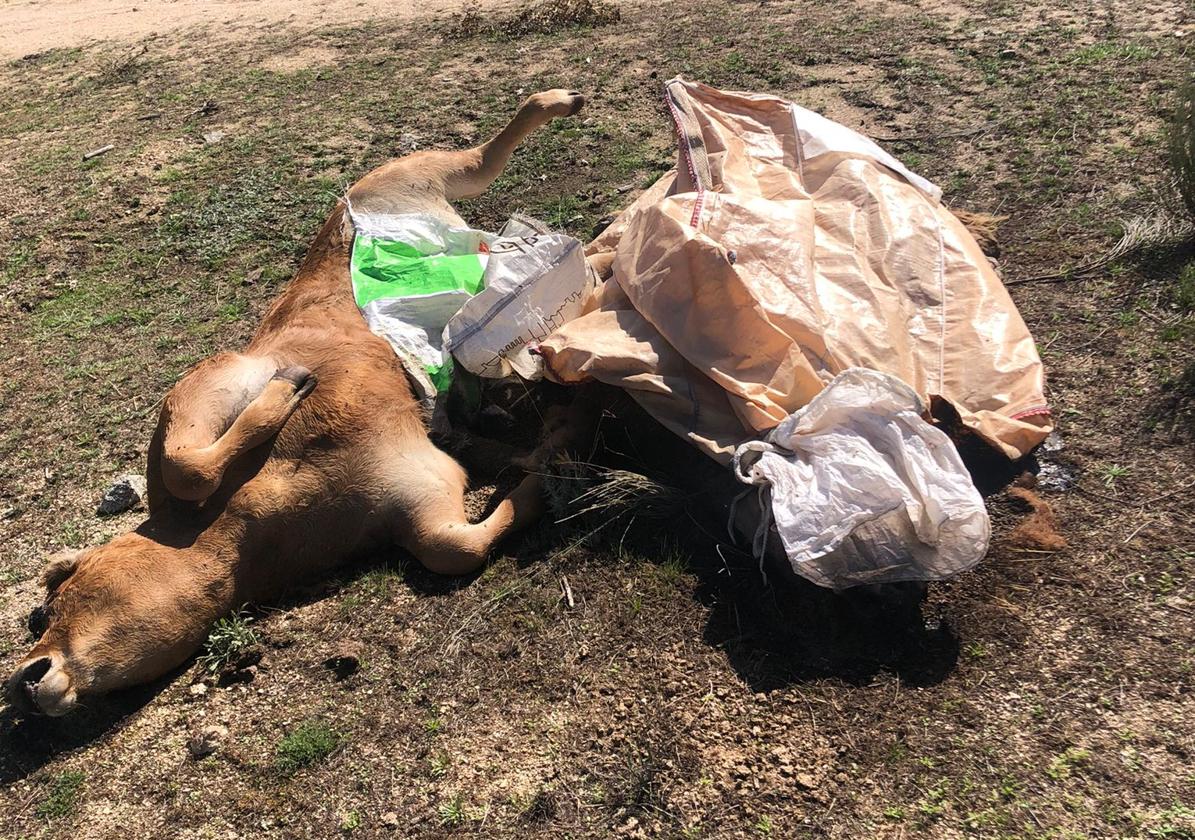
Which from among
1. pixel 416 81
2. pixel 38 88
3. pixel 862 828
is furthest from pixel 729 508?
pixel 38 88

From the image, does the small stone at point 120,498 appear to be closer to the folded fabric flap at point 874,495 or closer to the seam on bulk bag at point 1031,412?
the folded fabric flap at point 874,495

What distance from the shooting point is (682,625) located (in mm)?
3568

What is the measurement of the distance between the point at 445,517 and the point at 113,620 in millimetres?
1425

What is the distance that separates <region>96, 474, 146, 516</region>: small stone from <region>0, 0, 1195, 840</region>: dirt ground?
3.0 inches

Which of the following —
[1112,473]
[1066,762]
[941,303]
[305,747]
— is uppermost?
[941,303]

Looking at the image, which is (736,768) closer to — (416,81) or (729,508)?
(729,508)

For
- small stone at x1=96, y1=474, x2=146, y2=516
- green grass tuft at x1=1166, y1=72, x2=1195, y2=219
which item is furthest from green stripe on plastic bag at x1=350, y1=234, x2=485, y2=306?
green grass tuft at x1=1166, y1=72, x2=1195, y2=219

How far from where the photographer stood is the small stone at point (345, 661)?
3.76 m

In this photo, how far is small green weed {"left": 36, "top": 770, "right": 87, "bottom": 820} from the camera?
3479 mm

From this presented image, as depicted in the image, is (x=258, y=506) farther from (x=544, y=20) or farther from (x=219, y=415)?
(x=544, y=20)

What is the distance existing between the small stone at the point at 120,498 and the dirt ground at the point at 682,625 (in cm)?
8

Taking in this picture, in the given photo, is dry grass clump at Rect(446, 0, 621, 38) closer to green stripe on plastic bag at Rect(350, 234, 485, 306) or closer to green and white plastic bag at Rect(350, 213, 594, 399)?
green and white plastic bag at Rect(350, 213, 594, 399)

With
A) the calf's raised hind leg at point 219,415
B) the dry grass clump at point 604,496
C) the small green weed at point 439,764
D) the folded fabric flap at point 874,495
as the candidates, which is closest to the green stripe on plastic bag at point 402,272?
the calf's raised hind leg at point 219,415

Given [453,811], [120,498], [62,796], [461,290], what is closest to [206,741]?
[62,796]
